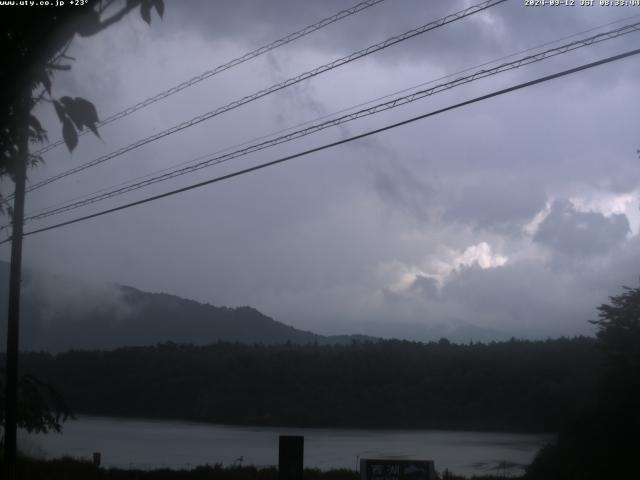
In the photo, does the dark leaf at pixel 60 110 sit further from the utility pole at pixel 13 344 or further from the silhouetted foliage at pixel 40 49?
the utility pole at pixel 13 344

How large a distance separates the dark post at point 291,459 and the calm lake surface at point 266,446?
15673mm

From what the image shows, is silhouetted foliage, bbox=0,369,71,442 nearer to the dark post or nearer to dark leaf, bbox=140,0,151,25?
the dark post

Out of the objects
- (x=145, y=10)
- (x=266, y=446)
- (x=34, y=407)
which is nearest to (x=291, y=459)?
(x=145, y=10)

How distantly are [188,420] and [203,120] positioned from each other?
4435 cm

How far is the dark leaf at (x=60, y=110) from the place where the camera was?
3.79 meters

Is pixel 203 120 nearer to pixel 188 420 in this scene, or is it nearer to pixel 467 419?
pixel 467 419

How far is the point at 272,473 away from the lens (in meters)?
21.7

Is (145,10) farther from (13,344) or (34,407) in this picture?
(34,407)

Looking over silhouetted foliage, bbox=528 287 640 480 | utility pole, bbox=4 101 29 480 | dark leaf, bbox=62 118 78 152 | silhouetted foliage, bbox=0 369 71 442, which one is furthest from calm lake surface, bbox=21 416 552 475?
dark leaf, bbox=62 118 78 152

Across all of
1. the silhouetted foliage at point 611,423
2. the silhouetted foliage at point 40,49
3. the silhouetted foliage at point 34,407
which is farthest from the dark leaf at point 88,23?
the silhouetted foliage at point 611,423

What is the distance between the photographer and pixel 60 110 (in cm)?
380

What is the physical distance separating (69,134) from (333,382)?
162ft

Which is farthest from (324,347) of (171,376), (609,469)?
(609,469)

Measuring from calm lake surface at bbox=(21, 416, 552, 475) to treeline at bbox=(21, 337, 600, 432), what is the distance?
7.63ft
